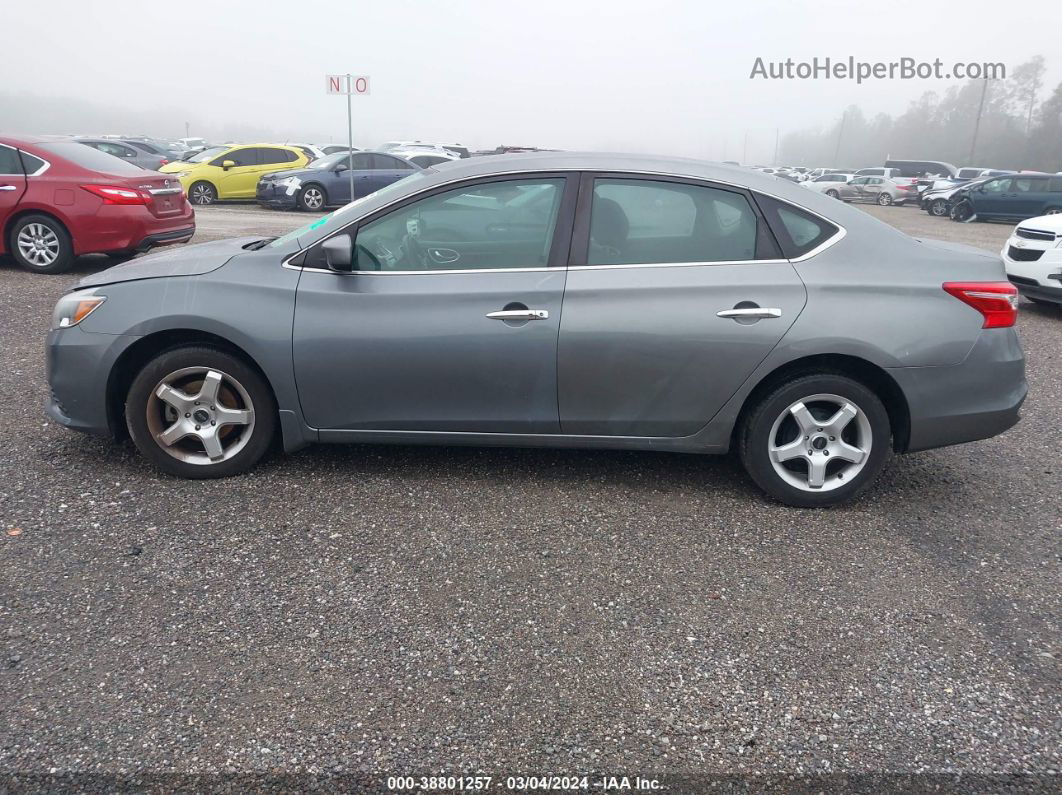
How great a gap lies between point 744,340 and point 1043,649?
1642mm

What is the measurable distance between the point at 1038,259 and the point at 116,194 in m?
9.90

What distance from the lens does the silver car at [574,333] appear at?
379 cm

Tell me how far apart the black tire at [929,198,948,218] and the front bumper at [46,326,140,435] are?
3062 centimetres

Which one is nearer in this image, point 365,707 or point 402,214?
point 365,707

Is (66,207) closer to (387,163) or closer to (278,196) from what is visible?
(278,196)

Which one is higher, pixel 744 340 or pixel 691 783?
pixel 744 340

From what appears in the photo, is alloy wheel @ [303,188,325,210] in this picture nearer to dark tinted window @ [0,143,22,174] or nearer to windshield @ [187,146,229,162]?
windshield @ [187,146,229,162]

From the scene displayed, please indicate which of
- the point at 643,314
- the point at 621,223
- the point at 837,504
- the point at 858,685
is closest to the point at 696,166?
the point at 621,223

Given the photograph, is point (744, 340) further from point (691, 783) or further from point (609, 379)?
point (691, 783)

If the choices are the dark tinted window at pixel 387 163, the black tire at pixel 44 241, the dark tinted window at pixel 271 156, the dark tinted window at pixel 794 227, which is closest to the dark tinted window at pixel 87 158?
the black tire at pixel 44 241

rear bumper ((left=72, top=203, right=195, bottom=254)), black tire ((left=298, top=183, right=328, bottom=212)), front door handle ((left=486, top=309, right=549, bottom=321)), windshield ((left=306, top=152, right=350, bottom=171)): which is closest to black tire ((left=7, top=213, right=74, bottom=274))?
rear bumper ((left=72, top=203, right=195, bottom=254))

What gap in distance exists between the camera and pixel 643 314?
3.79 meters

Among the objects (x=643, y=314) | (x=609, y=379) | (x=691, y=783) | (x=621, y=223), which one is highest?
(x=621, y=223)

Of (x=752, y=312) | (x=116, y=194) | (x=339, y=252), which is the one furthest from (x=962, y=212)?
(x=339, y=252)
